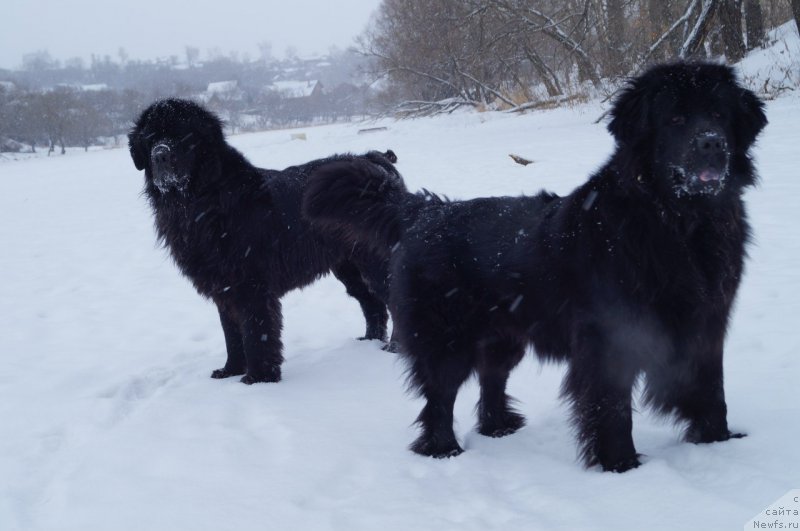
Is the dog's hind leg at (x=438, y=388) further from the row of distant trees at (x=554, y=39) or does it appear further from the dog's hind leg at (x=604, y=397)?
the row of distant trees at (x=554, y=39)

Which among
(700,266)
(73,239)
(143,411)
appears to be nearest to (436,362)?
(700,266)

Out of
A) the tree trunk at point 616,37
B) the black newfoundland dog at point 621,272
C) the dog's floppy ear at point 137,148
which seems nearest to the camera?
the black newfoundland dog at point 621,272

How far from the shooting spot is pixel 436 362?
323 centimetres

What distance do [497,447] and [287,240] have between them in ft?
8.10

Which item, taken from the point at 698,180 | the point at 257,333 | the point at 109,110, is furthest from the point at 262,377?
the point at 109,110

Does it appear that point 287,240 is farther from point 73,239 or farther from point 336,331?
point 73,239

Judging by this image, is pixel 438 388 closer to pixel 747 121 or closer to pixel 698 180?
pixel 698 180

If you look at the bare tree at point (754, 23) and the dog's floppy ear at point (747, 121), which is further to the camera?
the bare tree at point (754, 23)

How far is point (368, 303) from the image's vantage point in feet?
17.9

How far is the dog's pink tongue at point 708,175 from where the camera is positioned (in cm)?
261

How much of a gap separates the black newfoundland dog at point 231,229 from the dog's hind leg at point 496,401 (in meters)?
1.67

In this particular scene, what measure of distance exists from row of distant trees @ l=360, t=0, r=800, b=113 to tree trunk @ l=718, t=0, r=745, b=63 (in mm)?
22

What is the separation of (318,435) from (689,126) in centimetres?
250

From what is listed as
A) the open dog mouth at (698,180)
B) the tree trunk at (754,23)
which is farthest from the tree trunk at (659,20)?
the open dog mouth at (698,180)
